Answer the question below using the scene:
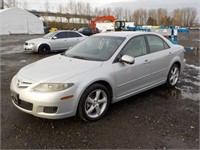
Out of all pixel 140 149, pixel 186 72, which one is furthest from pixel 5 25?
pixel 140 149

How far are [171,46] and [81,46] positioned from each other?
7.90ft

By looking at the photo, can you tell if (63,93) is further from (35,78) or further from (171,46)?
Result: (171,46)

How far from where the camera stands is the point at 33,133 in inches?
126

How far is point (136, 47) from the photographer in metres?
4.41

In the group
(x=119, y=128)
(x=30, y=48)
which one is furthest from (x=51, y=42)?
(x=119, y=128)

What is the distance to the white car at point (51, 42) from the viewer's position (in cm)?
1211

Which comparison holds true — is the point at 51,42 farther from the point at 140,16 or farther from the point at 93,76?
the point at 140,16

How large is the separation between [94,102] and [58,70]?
34.1 inches

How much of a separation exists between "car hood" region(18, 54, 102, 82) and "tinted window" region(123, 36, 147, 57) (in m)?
0.81

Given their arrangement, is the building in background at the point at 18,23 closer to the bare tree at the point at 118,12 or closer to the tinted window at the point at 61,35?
the tinted window at the point at 61,35

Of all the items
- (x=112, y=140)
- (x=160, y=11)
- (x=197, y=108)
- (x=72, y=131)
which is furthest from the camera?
(x=160, y=11)

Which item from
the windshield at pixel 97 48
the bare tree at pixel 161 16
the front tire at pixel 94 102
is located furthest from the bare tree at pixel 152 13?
the front tire at pixel 94 102

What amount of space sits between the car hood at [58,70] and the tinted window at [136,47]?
81 cm

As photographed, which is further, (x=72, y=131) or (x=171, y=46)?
(x=171, y=46)
